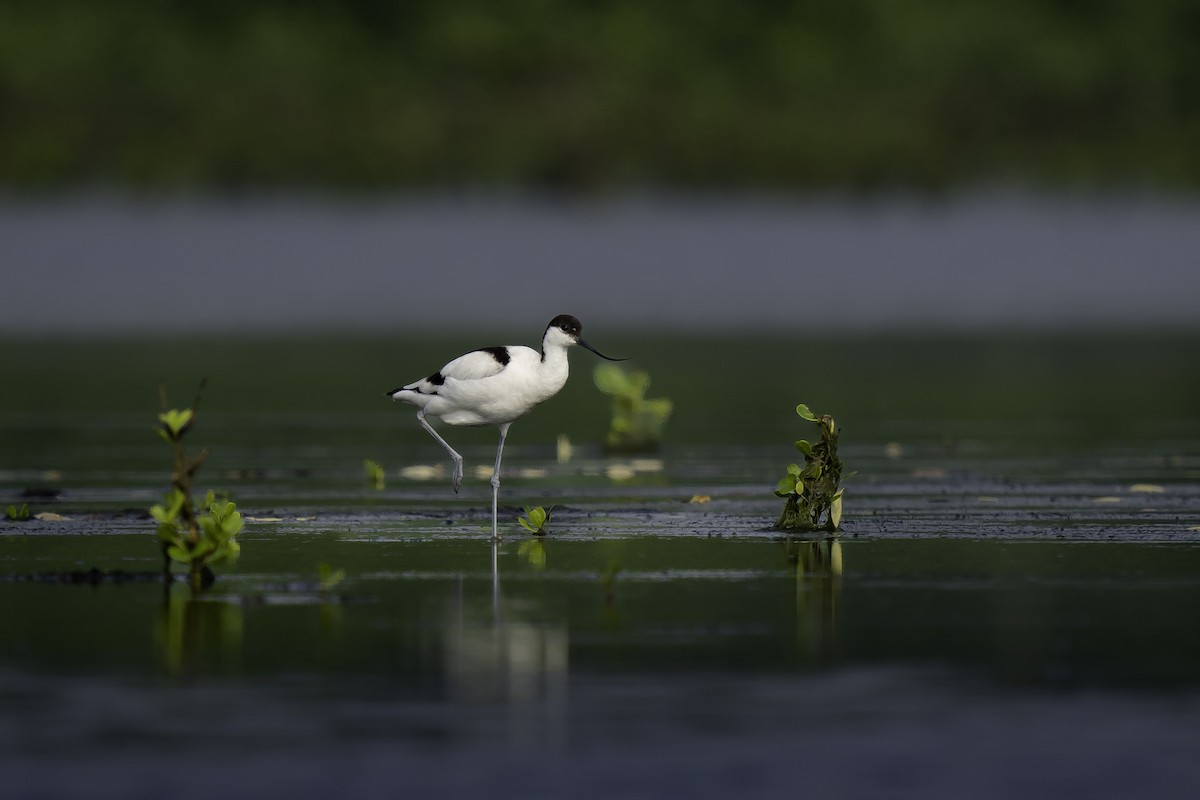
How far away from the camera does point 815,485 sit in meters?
13.8

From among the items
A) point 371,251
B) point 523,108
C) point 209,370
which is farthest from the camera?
point 523,108

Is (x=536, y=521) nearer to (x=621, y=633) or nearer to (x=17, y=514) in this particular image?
(x=17, y=514)

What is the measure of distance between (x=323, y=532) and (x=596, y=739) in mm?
5952

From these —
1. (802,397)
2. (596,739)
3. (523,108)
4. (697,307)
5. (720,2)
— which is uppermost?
(720,2)

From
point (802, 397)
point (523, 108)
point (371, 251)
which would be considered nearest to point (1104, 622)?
point (802, 397)

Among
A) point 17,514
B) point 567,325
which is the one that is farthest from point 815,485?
point 17,514

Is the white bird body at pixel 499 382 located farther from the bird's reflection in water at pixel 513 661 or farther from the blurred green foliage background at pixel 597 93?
the blurred green foliage background at pixel 597 93

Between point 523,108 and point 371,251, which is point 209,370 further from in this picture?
point 523,108

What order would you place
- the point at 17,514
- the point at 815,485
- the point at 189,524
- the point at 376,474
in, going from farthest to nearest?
the point at 376,474, the point at 17,514, the point at 815,485, the point at 189,524

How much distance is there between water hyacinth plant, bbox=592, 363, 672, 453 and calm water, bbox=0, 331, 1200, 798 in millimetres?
407

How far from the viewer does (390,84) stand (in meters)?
93.8

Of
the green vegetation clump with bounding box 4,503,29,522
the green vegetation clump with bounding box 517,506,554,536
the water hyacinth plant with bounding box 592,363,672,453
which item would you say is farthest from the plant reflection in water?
the water hyacinth plant with bounding box 592,363,672,453

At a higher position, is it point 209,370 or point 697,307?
point 697,307

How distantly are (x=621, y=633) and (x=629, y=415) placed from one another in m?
10.7
